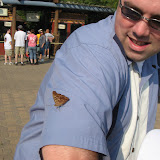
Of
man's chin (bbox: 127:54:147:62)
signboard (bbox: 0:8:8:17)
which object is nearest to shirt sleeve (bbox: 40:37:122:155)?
man's chin (bbox: 127:54:147:62)

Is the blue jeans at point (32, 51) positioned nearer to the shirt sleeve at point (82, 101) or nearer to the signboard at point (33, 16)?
the signboard at point (33, 16)

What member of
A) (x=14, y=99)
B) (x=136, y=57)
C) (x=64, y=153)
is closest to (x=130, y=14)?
(x=136, y=57)

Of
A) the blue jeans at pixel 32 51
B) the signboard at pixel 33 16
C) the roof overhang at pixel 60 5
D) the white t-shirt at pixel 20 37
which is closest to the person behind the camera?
the white t-shirt at pixel 20 37

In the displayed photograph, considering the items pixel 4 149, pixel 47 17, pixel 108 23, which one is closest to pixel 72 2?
pixel 47 17

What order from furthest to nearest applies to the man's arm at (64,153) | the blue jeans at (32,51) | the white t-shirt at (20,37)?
the blue jeans at (32,51) → the white t-shirt at (20,37) → the man's arm at (64,153)

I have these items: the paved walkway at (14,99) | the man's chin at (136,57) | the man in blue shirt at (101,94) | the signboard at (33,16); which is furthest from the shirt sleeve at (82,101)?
the signboard at (33,16)

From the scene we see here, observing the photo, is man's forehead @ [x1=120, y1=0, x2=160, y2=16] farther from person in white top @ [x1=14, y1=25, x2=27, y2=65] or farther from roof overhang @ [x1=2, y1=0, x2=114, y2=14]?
roof overhang @ [x1=2, y1=0, x2=114, y2=14]

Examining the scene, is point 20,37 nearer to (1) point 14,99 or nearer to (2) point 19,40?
(2) point 19,40

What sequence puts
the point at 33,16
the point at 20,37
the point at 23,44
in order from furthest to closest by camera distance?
the point at 33,16, the point at 23,44, the point at 20,37
